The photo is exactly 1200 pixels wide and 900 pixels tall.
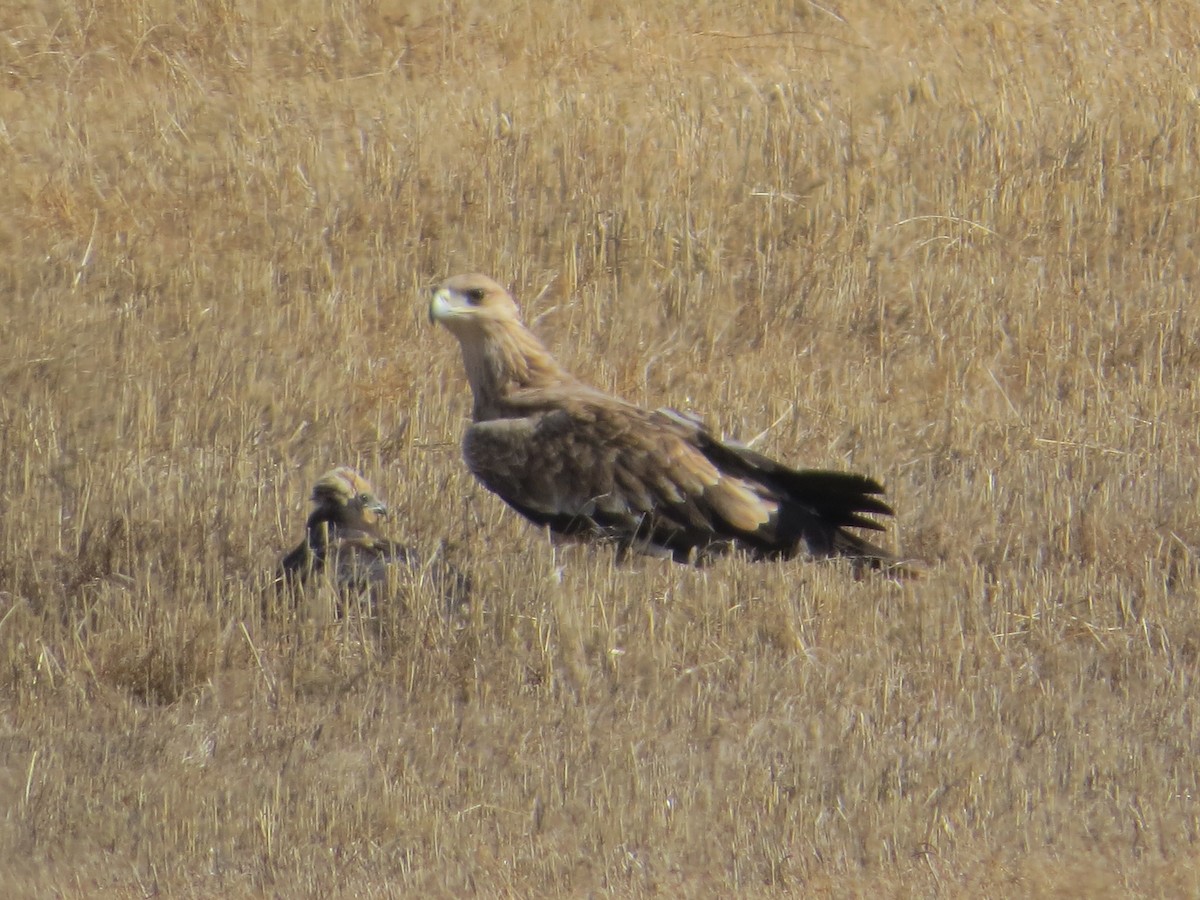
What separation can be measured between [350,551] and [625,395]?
353cm

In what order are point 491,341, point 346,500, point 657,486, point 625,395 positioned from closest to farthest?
point 346,500 < point 657,486 < point 491,341 < point 625,395

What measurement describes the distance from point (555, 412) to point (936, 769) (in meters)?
3.01

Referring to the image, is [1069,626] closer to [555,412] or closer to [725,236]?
[555,412]

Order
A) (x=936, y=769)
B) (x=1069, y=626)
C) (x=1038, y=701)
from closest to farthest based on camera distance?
1. (x=936, y=769)
2. (x=1038, y=701)
3. (x=1069, y=626)

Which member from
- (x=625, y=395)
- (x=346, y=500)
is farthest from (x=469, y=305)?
(x=625, y=395)

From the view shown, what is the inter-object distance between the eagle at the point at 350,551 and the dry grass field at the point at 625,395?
159 millimetres

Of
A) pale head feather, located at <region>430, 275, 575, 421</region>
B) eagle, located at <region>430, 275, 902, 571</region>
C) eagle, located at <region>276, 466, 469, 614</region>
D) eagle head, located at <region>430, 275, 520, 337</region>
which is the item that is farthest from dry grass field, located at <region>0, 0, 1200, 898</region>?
eagle head, located at <region>430, 275, 520, 337</region>

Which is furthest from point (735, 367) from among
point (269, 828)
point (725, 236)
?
point (269, 828)

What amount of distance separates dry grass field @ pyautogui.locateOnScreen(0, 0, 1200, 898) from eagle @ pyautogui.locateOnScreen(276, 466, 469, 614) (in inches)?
6.3

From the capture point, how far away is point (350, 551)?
22.7ft

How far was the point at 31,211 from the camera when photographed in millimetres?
11617

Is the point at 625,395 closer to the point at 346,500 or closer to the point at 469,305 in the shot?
the point at 469,305

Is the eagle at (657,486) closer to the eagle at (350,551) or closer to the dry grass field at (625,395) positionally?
the dry grass field at (625,395)

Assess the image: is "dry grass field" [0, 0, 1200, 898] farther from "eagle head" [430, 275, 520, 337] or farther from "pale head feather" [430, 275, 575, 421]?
"eagle head" [430, 275, 520, 337]
